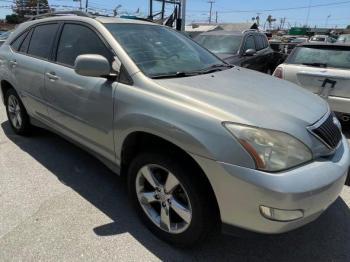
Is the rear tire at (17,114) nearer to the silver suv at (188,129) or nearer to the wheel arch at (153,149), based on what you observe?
the silver suv at (188,129)

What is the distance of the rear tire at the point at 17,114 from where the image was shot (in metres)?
4.95

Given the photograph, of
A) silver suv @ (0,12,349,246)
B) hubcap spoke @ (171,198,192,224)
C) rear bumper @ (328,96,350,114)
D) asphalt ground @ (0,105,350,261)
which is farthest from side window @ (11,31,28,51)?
rear bumper @ (328,96,350,114)

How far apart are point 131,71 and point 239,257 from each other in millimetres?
1662

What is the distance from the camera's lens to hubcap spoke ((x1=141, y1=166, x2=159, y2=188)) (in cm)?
284

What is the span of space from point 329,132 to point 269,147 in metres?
0.73

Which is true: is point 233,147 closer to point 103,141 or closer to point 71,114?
point 103,141

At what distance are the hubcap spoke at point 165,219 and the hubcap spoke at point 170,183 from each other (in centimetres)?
18

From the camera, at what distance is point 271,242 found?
115 inches

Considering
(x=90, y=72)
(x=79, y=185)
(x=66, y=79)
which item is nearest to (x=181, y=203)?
(x=90, y=72)

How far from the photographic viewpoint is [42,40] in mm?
4332

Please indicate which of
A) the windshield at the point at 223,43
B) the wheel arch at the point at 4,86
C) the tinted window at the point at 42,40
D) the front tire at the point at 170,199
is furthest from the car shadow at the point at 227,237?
the windshield at the point at 223,43

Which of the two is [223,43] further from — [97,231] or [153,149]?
[97,231]

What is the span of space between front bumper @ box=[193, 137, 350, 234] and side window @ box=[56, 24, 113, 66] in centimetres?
154

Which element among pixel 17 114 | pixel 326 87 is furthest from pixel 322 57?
pixel 17 114
